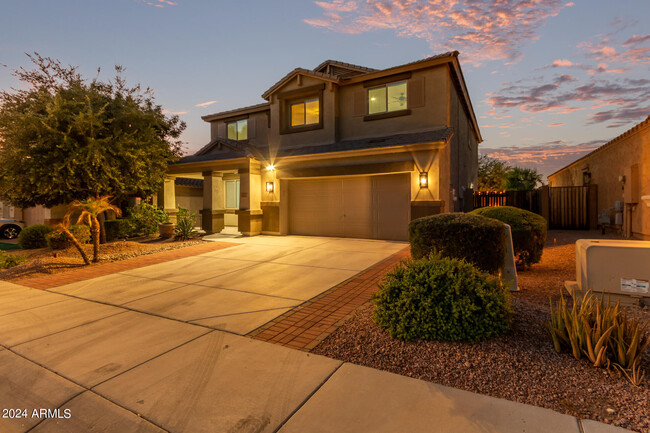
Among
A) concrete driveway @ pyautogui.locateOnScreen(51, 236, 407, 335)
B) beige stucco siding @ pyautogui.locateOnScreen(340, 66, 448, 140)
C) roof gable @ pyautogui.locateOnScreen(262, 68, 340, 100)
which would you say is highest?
roof gable @ pyautogui.locateOnScreen(262, 68, 340, 100)

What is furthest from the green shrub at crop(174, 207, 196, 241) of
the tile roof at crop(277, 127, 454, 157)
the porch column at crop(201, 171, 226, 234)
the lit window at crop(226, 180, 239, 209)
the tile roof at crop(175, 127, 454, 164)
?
the lit window at crop(226, 180, 239, 209)

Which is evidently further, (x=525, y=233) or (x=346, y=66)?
(x=346, y=66)

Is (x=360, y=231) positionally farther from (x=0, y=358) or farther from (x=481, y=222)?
Result: (x=0, y=358)

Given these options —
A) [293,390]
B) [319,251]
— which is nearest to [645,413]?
[293,390]

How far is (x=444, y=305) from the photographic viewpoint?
3.80 meters

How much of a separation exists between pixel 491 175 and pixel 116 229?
39.2m

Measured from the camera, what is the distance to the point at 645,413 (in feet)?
8.14

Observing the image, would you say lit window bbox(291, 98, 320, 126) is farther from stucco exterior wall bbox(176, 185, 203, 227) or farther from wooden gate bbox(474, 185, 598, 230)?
stucco exterior wall bbox(176, 185, 203, 227)

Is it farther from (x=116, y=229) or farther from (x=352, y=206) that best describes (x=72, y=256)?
(x=352, y=206)

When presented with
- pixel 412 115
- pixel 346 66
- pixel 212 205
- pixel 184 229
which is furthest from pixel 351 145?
pixel 184 229

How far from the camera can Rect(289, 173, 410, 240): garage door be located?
13.3 metres

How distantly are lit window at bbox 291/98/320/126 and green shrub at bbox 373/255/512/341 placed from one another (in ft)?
44.1

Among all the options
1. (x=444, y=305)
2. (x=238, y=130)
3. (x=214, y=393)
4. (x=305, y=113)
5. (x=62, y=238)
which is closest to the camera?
(x=214, y=393)

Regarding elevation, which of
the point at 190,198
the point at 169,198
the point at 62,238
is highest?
the point at 190,198
